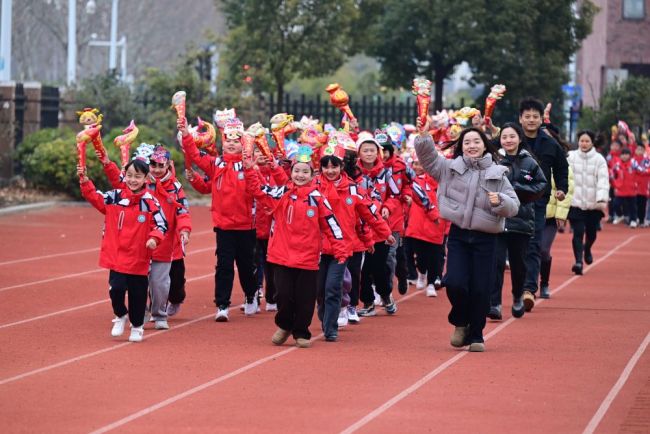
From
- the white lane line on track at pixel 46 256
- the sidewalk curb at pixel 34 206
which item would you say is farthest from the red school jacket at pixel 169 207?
the sidewalk curb at pixel 34 206

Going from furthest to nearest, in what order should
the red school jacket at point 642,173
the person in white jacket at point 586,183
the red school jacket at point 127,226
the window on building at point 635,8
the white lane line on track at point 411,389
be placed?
the window on building at point 635,8, the red school jacket at point 642,173, the person in white jacket at point 586,183, the red school jacket at point 127,226, the white lane line on track at point 411,389

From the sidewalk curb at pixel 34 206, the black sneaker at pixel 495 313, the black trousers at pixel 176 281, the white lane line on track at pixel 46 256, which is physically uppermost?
the black trousers at pixel 176 281

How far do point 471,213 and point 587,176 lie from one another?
23.2 feet

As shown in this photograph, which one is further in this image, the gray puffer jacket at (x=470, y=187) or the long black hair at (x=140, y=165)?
the long black hair at (x=140, y=165)

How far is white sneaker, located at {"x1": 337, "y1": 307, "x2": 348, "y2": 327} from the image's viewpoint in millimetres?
13938

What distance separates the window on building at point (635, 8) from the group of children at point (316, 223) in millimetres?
39578

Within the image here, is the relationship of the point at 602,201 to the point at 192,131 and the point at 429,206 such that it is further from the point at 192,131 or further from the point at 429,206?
the point at 192,131

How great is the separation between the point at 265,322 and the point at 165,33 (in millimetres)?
66730

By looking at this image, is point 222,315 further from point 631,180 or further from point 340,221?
point 631,180

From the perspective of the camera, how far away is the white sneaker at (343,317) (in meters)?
13.9

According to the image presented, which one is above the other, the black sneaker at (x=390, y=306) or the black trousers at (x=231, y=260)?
the black trousers at (x=231, y=260)

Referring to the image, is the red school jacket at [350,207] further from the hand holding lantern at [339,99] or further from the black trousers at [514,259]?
the hand holding lantern at [339,99]

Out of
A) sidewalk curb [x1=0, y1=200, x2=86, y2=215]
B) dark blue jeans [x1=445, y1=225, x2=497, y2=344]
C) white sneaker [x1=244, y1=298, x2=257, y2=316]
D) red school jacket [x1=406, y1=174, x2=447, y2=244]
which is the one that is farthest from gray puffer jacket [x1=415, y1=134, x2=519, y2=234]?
sidewalk curb [x1=0, y1=200, x2=86, y2=215]

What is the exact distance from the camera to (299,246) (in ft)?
41.4
